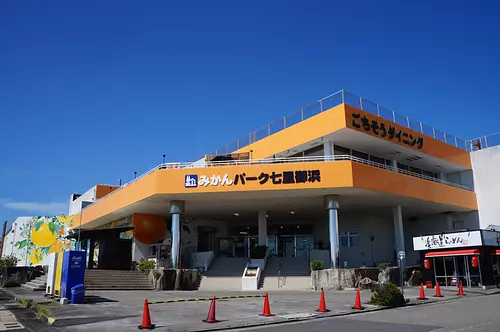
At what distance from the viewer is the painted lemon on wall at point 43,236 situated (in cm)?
5462

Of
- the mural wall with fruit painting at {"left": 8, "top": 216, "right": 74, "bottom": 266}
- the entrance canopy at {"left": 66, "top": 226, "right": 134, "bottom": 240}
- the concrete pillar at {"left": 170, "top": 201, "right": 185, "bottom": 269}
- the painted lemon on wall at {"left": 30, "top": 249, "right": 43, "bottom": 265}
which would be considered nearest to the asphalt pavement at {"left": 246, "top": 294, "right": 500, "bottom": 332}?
the concrete pillar at {"left": 170, "top": 201, "right": 185, "bottom": 269}

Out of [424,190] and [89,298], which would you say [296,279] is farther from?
[89,298]

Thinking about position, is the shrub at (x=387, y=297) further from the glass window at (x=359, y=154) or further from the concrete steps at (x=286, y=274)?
the glass window at (x=359, y=154)

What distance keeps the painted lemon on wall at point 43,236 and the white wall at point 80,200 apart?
3679 mm

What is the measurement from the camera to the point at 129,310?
15.8 meters

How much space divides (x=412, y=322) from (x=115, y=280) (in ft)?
66.9

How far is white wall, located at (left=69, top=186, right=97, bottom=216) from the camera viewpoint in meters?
52.1

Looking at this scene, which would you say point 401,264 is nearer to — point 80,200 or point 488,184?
point 488,184

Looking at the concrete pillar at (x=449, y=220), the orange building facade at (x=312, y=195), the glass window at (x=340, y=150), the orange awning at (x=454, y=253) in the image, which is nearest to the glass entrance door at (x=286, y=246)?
the orange building facade at (x=312, y=195)

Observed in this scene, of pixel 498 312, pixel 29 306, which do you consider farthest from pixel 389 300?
pixel 29 306

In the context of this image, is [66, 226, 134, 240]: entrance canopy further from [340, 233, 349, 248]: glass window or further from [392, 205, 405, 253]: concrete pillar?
[392, 205, 405, 253]: concrete pillar

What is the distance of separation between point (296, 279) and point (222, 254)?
13.5 m

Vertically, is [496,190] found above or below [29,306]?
above

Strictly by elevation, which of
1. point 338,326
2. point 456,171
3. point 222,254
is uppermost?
point 456,171
